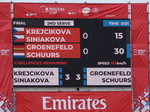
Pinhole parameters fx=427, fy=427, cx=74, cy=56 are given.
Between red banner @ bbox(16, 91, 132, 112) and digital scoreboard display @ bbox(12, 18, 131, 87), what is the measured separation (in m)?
0.30

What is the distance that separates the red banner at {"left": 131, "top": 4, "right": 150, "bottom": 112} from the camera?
1288cm

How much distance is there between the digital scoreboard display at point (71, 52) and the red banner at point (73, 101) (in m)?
0.30

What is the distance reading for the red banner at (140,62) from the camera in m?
12.9

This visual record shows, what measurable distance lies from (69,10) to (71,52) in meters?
1.29

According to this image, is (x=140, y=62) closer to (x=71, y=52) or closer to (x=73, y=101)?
(x=71, y=52)

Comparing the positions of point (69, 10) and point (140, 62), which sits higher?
point (69, 10)

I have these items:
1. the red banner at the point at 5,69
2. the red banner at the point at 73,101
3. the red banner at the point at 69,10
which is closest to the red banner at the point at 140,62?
the red banner at the point at 73,101

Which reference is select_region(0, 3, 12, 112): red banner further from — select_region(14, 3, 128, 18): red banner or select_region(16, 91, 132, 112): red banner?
Result: select_region(14, 3, 128, 18): red banner

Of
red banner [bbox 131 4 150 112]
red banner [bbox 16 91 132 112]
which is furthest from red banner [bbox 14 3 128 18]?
red banner [bbox 16 91 132 112]

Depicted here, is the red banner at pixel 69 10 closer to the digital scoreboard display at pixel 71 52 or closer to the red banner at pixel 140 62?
the digital scoreboard display at pixel 71 52

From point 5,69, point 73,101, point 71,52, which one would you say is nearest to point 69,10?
point 71,52

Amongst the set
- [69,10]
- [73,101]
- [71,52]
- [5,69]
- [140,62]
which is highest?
[69,10]

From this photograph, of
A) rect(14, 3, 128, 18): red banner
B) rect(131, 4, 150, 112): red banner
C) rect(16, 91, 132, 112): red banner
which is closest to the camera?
rect(16, 91, 132, 112): red banner

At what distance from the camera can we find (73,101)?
1266 cm
